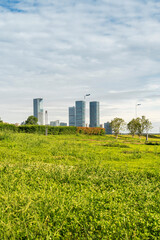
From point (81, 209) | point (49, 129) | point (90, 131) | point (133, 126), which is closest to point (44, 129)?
point (49, 129)

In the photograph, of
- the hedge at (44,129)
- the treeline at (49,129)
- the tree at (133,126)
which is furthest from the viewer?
the tree at (133,126)

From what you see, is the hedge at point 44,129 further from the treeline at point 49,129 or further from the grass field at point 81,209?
the grass field at point 81,209

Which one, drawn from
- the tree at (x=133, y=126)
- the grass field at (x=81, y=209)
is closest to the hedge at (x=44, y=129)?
the tree at (x=133, y=126)

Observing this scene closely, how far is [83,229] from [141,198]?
1.74m

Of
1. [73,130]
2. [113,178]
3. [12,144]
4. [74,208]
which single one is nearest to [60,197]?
[74,208]

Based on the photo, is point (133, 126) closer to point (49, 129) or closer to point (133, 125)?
point (133, 125)

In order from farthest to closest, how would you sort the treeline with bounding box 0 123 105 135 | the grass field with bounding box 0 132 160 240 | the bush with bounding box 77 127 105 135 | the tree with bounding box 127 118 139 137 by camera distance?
the tree with bounding box 127 118 139 137, the bush with bounding box 77 127 105 135, the treeline with bounding box 0 123 105 135, the grass field with bounding box 0 132 160 240

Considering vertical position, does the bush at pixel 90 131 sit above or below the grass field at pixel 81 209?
above

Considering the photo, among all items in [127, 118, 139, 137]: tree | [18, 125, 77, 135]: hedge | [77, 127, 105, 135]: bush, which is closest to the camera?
[18, 125, 77, 135]: hedge

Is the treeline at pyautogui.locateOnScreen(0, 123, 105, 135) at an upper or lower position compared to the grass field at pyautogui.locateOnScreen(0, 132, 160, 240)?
upper

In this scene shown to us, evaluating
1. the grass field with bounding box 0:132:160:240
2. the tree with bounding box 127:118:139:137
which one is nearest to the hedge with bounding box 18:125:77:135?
the tree with bounding box 127:118:139:137

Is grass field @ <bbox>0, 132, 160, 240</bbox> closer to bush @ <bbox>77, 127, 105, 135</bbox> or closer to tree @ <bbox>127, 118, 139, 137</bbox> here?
bush @ <bbox>77, 127, 105, 135</bbox>

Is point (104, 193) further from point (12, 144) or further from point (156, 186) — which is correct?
point (12, 144)

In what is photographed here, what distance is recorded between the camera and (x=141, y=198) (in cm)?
486
